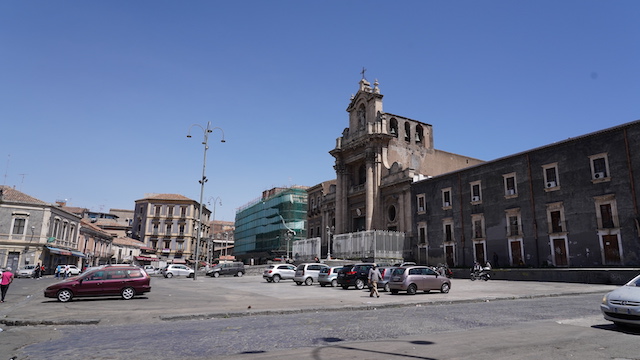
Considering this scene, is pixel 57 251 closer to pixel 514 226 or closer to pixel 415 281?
pixel 415 281

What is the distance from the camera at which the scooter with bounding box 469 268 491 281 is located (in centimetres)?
3039

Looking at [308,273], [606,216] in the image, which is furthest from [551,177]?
[308,273]

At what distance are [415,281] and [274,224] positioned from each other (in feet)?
188

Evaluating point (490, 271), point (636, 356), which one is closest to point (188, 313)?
point (636, 356)

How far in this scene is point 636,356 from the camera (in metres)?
6.70

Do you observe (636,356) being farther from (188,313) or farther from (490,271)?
(490,271)

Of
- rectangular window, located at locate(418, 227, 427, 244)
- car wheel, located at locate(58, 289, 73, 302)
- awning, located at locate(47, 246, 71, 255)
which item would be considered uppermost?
rectangular window, located at locate(418, 227, 427, 244)

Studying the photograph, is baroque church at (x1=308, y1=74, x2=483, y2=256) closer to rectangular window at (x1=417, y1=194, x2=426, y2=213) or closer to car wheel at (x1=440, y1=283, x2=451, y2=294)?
rectangular window at (x1=417, y1=194, x2=426, y2=213)

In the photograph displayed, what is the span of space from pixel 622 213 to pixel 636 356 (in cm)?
2432

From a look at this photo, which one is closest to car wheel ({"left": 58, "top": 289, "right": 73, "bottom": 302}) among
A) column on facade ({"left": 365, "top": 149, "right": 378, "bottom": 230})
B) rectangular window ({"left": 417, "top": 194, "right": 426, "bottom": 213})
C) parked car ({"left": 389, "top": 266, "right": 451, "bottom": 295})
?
parked car ({"left": 389, "top": 266, "right": 451, "bottom": 295})

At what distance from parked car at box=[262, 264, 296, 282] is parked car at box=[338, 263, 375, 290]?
9.61 m

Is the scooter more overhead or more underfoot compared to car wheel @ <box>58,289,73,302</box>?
more overhead

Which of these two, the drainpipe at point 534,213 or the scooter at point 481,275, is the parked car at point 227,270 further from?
the drainpipe at point 534,213

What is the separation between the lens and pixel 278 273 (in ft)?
109
